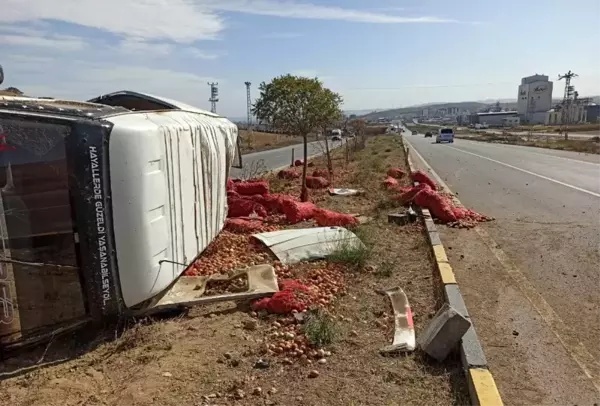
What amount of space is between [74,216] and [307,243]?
351 centimetres

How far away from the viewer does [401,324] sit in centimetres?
470

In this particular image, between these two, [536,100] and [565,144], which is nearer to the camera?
[565,144]

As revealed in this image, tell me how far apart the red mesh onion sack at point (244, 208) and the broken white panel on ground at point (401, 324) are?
4464 millimetres

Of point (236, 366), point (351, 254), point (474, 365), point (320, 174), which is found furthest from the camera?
point (320, 174)

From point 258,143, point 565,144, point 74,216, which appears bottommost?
point 258,143

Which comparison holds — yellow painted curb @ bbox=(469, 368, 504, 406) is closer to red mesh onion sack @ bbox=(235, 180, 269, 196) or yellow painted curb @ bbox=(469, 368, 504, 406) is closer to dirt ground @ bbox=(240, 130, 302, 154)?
red mesh onion sack @ bbox=(235, 180, 269, 196)

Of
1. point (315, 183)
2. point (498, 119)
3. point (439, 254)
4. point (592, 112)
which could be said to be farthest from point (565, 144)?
point (498, 119)

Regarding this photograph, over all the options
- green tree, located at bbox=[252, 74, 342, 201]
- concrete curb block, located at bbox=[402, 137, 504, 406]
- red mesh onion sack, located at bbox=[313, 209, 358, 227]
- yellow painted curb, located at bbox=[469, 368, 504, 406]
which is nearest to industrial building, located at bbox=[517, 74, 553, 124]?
green tree, located at bbox=[252, 74, 342, 201]

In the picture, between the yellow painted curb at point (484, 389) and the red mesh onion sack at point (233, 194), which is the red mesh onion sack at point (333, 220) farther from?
the yellow painted curb at point (484, 389)

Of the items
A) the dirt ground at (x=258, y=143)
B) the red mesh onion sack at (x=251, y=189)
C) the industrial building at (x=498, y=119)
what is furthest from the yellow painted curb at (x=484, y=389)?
the industrial building at (x=498, y=119)

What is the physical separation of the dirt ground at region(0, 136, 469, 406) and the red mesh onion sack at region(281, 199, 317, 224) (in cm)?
368

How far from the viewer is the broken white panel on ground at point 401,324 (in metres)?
4.22

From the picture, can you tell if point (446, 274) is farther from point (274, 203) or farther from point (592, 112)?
point (592, 112)

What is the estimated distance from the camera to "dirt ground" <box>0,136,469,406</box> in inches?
140
